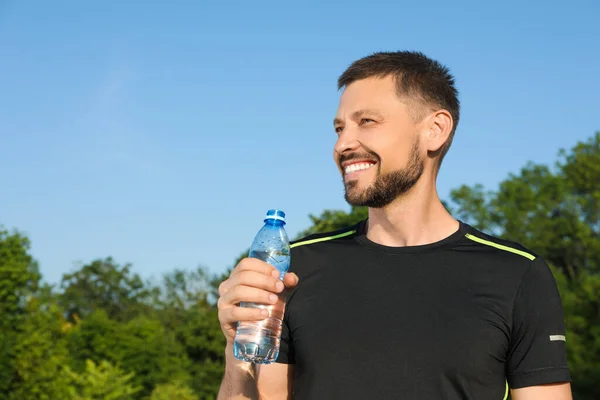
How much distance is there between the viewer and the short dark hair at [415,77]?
4.35 metres

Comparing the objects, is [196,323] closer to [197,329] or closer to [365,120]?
[197,329]

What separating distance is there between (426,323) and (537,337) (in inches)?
22.0

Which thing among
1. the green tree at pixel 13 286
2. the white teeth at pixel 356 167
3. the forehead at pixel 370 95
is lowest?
→ the white teeth at pixel 356 167

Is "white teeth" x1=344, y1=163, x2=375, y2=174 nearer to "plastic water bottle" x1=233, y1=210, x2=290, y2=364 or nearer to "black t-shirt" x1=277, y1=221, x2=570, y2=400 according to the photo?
"black t-shirt" x1=277, y1=221, x2=570, y2=400

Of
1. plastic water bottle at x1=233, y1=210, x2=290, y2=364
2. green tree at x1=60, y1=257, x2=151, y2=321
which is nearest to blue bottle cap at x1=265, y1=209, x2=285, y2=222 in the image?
plastic water bottle at x1=233, y1=210, x2=290, y2=364

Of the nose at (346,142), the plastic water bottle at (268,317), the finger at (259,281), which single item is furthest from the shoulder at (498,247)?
the finger at (259,281)

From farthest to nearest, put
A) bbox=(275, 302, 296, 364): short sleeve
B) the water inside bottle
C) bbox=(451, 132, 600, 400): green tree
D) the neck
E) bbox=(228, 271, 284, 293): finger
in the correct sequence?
bbox=(451, 132, 600, 400): green tree → the neck → bbox=(275, 302, 296, 364): short sleeve → the water inside bottle → bbox=(228, 271, 284, 293): finger

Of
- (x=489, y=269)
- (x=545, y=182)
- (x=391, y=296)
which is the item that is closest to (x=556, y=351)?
(x=489, y=269)

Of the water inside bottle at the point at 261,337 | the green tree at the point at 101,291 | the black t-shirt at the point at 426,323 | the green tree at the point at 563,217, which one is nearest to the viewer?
the water inside bottle at the point at 261,337

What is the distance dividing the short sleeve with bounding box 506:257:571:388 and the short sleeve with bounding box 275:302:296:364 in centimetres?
113

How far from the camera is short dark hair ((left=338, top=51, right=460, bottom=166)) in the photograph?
435cm

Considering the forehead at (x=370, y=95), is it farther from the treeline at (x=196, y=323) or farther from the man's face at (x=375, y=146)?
the treeline at (x=196, y=323)

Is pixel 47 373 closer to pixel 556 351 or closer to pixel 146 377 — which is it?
pixel 146 377

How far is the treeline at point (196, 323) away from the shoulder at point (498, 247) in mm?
37269
